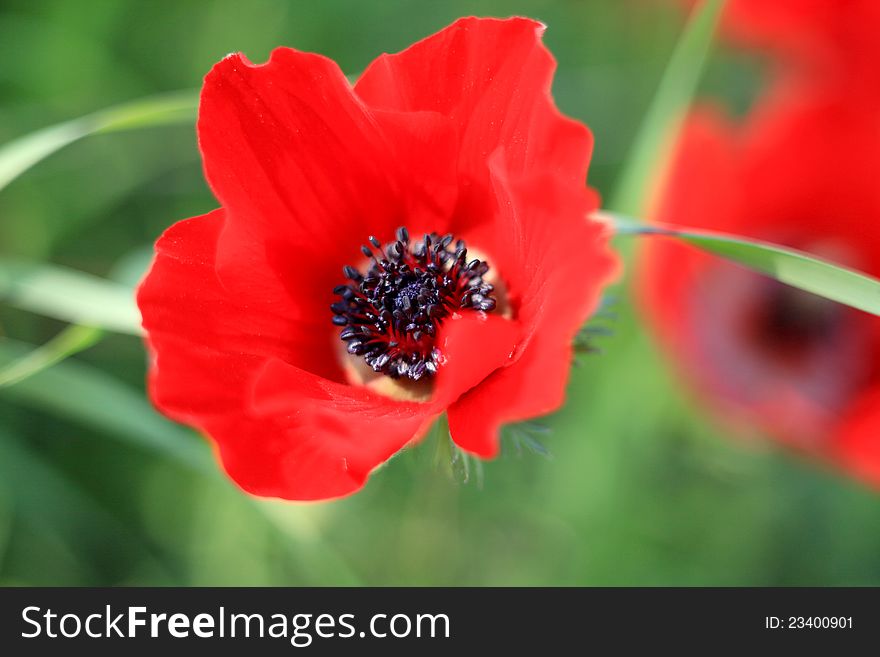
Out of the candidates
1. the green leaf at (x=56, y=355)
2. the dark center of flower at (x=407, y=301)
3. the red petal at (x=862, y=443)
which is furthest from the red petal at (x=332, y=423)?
the red petal at (x=862, y=443)

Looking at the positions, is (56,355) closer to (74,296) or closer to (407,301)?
(74,296)

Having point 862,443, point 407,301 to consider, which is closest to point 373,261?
point 407,301

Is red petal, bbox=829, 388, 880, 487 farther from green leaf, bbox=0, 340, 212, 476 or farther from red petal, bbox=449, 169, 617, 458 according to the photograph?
green leaf, bbox=0, 340, 212, 476

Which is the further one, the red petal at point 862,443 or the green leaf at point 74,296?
the red petal at point 862,443

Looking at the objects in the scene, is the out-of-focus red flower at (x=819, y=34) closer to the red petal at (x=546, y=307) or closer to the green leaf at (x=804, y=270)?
the green leaf at (x=804, y=270)

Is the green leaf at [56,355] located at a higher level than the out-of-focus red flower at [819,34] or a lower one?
lower

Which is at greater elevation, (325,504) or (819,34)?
(819,34)
